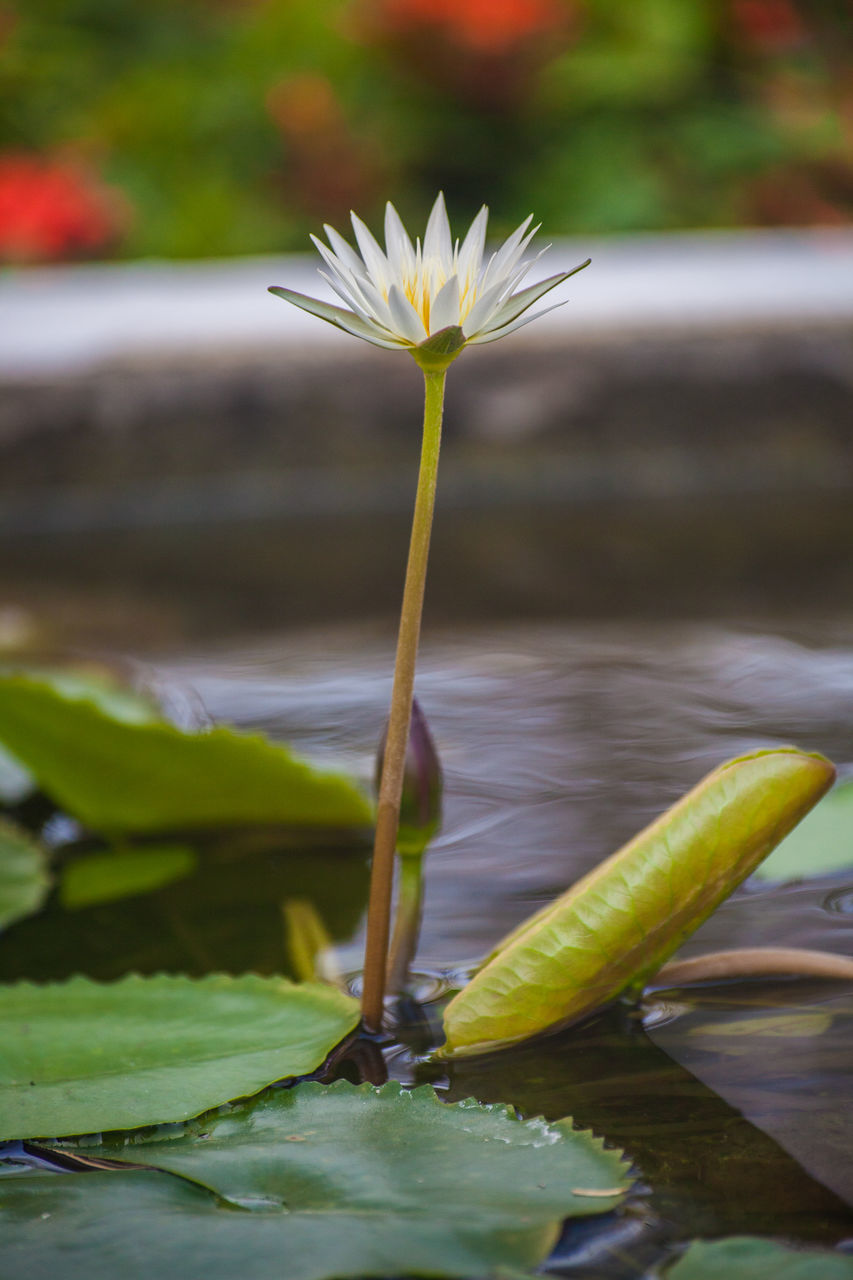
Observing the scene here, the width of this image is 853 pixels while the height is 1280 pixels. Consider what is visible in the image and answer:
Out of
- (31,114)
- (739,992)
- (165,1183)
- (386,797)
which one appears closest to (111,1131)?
(165,1183)

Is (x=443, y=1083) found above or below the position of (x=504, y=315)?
below

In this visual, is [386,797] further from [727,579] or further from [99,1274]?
[727,579]

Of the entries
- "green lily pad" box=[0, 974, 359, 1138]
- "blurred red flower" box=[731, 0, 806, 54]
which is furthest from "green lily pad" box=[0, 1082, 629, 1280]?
"blurred red flower" box=[731, 0, 806, 54]

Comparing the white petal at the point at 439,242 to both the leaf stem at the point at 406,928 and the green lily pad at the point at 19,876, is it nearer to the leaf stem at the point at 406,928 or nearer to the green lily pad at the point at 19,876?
the leaf stem at the point at 406,928

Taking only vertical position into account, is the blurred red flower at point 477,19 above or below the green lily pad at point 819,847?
above

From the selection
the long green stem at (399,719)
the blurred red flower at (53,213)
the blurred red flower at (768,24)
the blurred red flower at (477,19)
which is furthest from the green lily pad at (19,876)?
the blurred red flower at (768,24)

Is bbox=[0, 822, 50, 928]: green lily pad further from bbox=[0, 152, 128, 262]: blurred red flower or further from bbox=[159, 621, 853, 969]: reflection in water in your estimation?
bbox=[0, 152, 128, 262]: blurred red flower

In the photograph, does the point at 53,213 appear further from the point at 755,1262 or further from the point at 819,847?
the point at 755,1262
